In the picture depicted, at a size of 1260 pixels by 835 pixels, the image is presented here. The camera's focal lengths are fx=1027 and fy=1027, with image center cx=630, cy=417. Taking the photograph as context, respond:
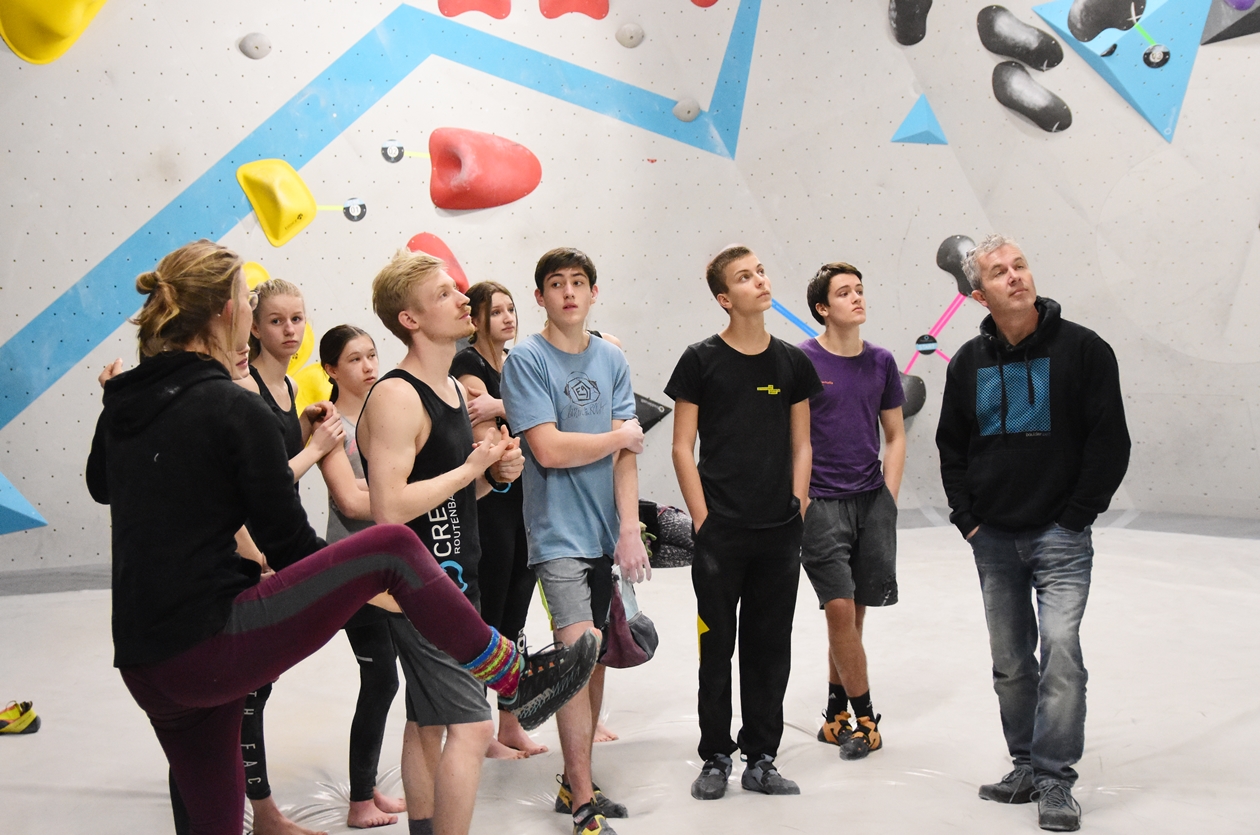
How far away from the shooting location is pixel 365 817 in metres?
2.55

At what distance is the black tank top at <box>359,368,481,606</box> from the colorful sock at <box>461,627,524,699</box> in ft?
1.05

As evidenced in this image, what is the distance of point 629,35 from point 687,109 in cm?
58

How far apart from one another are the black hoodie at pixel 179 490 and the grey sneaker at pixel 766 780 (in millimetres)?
1512

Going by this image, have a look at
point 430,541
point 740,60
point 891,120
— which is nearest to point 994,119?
point 891,120

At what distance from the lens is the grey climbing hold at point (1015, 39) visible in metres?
6.46

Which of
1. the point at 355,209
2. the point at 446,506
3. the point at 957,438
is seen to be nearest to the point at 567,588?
the point at 446,506

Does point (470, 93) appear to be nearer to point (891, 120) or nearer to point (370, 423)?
point (891, 120)

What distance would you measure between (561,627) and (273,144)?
4.22 m

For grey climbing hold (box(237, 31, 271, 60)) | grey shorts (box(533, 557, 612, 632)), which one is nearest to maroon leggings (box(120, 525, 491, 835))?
grey shorts (box(533, 557, 612, 632))

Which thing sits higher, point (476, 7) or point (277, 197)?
point (476, 7)

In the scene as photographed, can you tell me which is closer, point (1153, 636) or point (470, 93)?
point (1153, 636)

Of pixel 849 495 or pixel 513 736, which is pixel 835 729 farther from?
pixel 513 736

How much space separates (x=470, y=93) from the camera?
240 inches

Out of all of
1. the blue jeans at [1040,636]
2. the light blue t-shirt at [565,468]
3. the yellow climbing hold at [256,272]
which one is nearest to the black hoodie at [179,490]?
the light blue t-shirt at [565,468]
